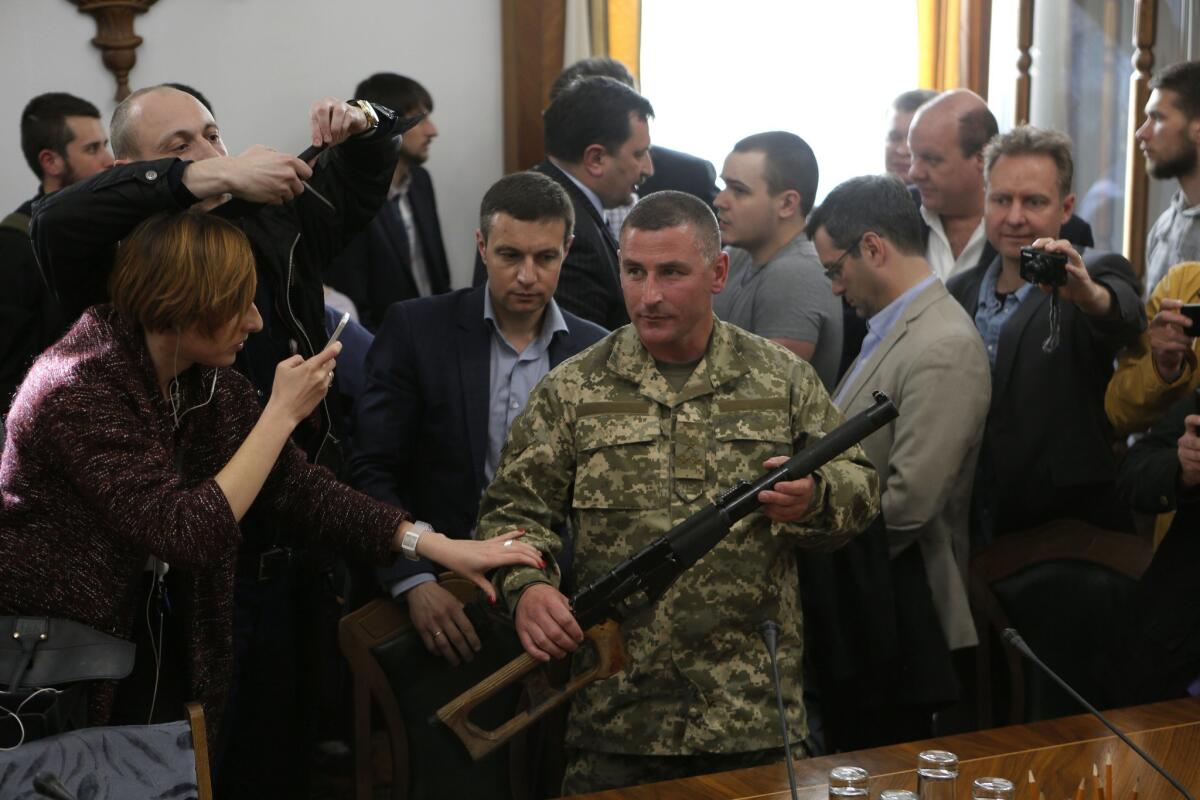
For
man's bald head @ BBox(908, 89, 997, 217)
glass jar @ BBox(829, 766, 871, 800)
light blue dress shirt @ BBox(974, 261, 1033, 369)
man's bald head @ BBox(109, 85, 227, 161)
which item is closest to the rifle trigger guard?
glass jar @ BBox(829, 766, 871, 800)

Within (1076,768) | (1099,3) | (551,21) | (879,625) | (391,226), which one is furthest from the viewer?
(1099,3)

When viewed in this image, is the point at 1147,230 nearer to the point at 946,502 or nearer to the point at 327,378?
the point at 946,502

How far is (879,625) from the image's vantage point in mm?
2676

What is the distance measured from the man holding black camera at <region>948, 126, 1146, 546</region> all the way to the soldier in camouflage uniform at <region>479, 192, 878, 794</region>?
0.76 m

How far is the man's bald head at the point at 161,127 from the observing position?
7.91 ft

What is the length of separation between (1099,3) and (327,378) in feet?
14.9

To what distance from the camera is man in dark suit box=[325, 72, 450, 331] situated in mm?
4548

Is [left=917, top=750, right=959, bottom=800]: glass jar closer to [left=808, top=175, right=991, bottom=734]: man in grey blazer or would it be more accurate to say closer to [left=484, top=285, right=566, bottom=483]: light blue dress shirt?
[left=808, top=175, right=991, bottom=734]: man in grey blazer

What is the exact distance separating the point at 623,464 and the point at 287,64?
3.04 meters

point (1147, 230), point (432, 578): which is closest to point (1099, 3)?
point (1147, 230)

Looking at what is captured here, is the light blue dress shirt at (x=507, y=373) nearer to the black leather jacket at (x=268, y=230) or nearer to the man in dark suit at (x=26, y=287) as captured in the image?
the black leather jacket at (x=268, y=230)

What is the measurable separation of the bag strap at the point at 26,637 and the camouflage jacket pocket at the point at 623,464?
86 centimetres

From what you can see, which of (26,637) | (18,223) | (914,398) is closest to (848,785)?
(26,637)

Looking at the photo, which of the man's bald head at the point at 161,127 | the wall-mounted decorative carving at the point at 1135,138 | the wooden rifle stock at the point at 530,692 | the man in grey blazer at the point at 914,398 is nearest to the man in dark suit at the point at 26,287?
the man's bald head at the point at 161,127
